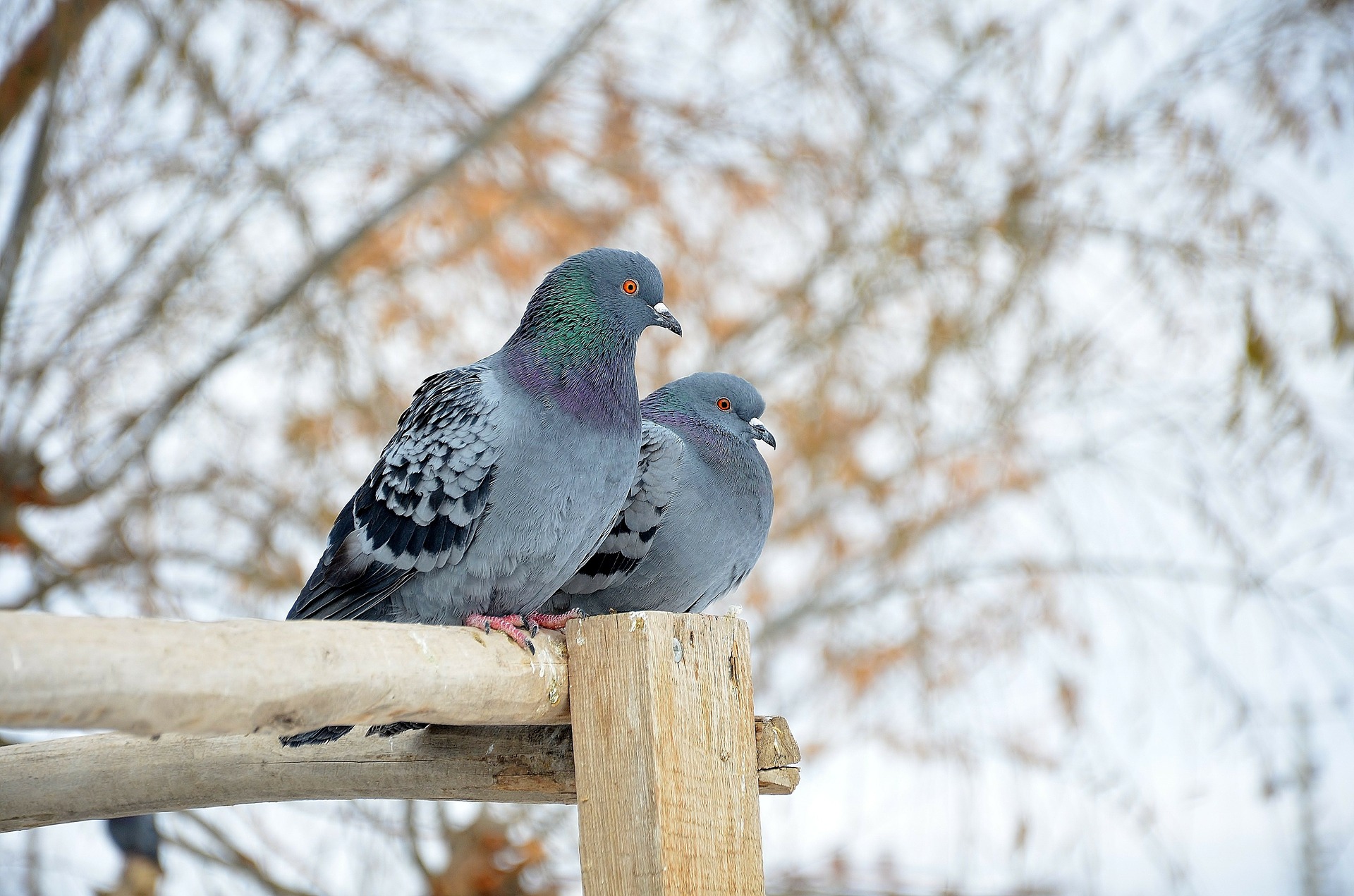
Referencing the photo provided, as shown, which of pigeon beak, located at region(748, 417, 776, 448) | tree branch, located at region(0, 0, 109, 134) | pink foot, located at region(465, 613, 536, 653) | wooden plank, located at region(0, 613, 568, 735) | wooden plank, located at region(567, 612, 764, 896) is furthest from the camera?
tree branch, located at region(0, 0, 109, 134)

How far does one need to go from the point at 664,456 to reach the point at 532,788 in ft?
3.04

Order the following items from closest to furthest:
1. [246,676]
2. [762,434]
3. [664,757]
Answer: [246,676] → [664,757] → [762,434]

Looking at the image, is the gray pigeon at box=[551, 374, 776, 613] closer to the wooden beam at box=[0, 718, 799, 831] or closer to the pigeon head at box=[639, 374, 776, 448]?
the pigeon head at box=[639, 374, 776, 448]

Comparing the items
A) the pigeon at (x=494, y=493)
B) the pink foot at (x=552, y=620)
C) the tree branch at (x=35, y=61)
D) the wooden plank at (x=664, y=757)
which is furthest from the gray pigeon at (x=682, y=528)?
the tree branch at (x=35, y=61)

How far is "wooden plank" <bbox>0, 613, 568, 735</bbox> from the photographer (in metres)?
1.39

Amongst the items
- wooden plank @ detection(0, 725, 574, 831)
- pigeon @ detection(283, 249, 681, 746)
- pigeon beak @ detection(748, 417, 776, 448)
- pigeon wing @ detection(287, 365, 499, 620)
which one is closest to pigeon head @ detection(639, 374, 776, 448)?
pigeon beak @ detection(748, 417, 776, 448)

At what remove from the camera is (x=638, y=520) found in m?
2.90

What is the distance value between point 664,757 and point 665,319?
50.3 inches

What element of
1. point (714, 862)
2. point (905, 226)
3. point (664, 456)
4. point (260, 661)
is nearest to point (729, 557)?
point (664, 456)

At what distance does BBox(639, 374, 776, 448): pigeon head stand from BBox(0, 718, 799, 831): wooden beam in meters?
1.12

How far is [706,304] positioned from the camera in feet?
18.2

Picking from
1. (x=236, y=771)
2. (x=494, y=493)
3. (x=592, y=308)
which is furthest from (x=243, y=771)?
(x=592, y=308)

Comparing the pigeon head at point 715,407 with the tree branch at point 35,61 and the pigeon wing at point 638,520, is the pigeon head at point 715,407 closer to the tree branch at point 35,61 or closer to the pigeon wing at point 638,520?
the pigeon wing at point 638,520

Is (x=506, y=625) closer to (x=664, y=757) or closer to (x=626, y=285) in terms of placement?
(x=664, y=757)
